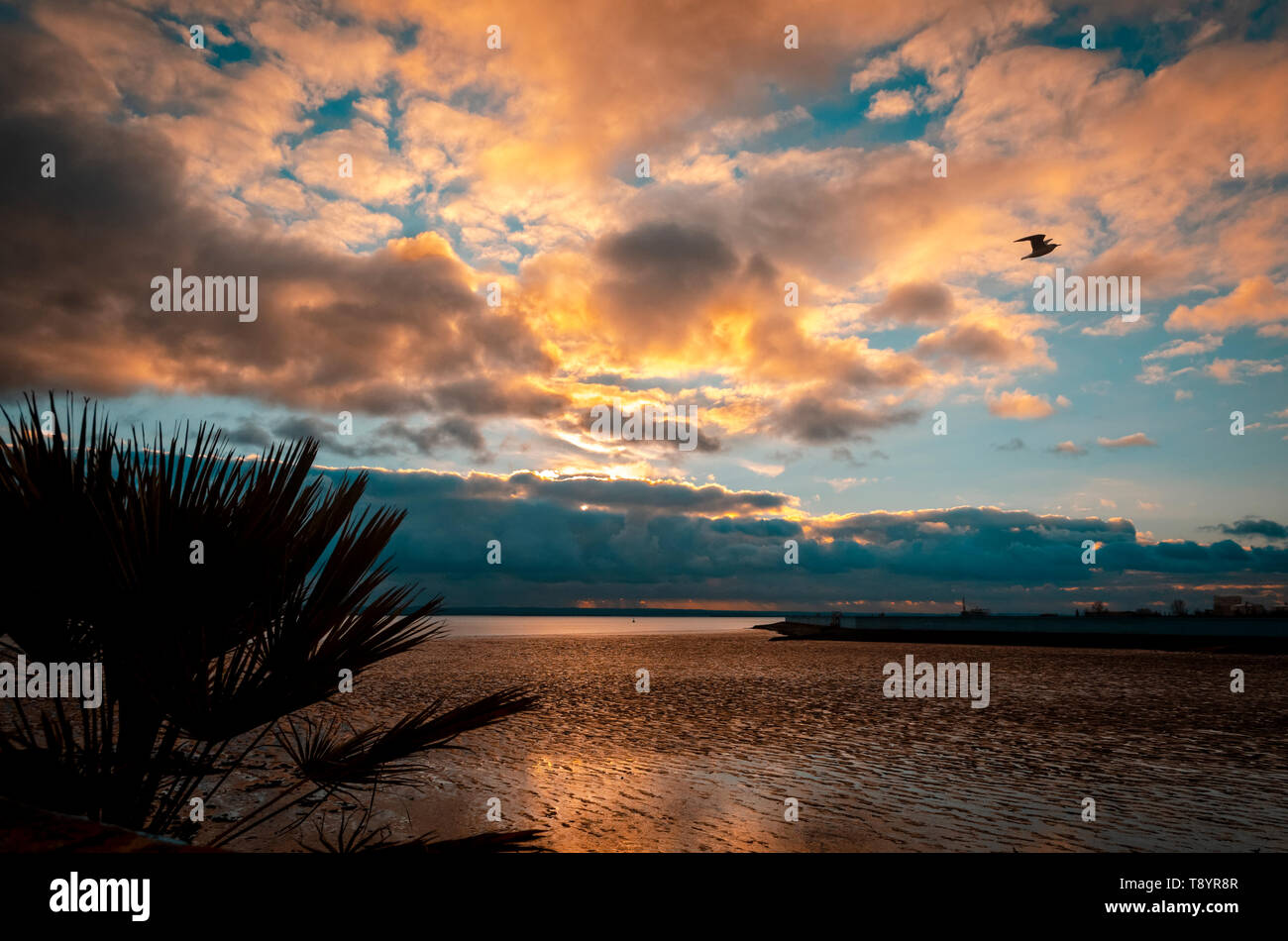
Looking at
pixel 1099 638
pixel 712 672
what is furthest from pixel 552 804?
pixel 1099 638

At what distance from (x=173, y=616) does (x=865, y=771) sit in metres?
13.4

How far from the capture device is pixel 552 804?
435 inches

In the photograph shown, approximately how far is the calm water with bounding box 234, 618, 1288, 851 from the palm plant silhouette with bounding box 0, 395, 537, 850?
20.5 feet

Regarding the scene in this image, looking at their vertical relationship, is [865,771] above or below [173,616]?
below

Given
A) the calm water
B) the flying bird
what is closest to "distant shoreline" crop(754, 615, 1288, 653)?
the calm water

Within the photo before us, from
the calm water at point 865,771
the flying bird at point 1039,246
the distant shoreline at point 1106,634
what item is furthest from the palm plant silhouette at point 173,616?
the distant shoreline at point 1106,634

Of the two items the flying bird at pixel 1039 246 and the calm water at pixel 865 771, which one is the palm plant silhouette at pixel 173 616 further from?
the flying bird at pixel 1039 246

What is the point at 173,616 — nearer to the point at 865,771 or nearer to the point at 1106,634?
the point at 865,771

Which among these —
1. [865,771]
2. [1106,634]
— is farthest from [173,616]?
[1106,634]

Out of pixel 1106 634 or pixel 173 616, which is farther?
pixel 1106 634

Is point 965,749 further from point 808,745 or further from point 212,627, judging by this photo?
point 212,627

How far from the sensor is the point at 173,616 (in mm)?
3457

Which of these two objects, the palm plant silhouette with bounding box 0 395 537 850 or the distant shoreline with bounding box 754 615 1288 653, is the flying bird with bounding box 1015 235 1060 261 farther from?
the distant shoreline with bounding box 754 615 1288 653

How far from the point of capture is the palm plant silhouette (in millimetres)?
3363
